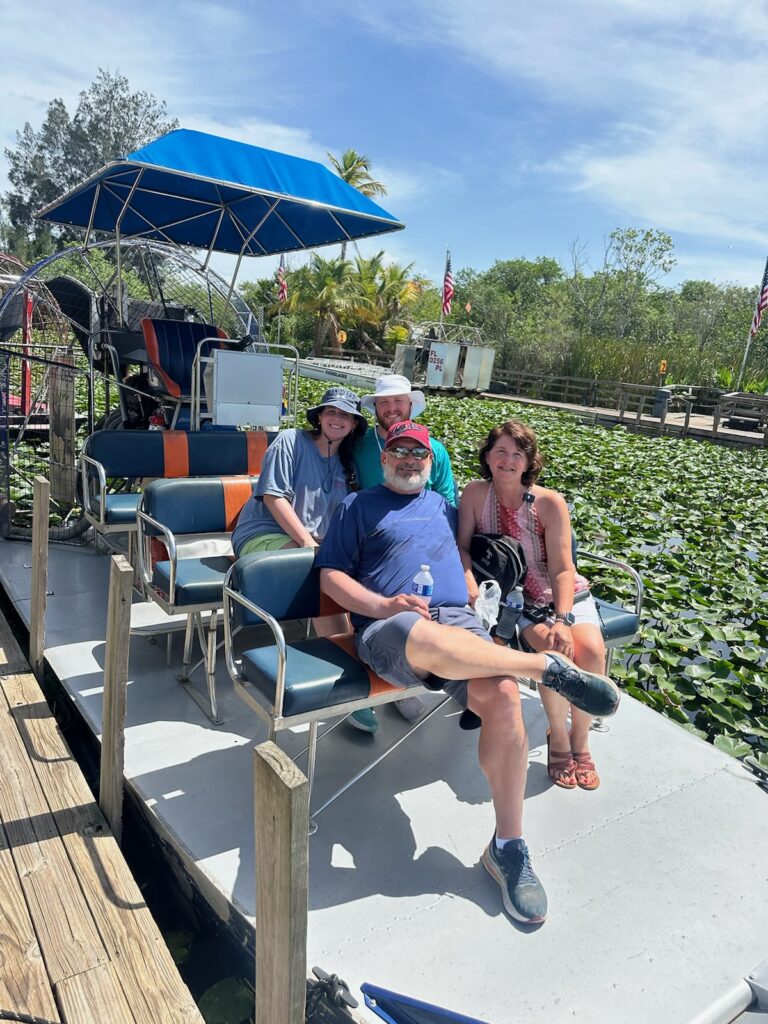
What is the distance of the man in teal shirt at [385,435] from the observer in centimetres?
324

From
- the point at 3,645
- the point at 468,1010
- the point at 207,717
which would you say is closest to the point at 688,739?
the point at 468,1010

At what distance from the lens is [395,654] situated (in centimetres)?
238

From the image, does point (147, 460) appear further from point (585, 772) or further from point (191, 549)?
point (585, 772)

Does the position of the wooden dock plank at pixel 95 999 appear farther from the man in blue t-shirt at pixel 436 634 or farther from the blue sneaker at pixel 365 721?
the blue sneaker at pixel 365 721

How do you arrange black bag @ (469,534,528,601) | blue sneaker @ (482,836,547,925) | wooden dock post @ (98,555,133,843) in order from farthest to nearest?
1. black bag @ (469,534,528,601)
2. wooden dock post @ (98,555,133,843)
3. blue sneaker @ (482,836,547,925)

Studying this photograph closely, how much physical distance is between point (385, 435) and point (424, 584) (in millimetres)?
1003

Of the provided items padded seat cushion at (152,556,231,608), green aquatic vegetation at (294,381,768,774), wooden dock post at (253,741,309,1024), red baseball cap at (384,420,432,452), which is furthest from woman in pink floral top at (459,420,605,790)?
wooden dock post at (253,741,309,1024)

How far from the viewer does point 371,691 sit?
2.44 m

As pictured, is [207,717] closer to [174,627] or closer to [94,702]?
[94,702]

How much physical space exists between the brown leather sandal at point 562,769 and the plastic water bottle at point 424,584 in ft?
2.77

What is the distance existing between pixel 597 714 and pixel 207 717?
65.8 inches

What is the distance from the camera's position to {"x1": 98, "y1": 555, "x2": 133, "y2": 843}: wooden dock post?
2545 mm

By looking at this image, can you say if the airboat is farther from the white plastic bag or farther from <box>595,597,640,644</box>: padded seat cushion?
the white plastic bag

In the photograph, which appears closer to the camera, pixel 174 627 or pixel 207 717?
pixel 207 717
